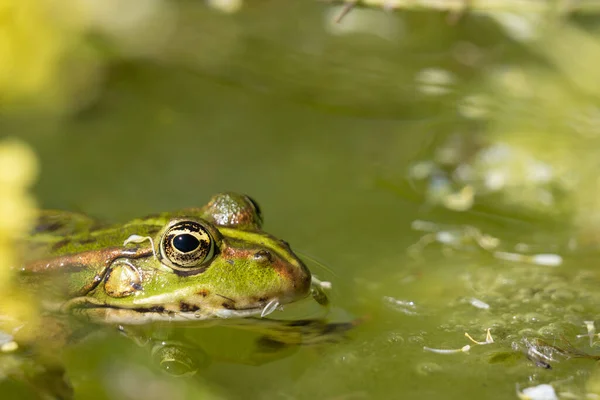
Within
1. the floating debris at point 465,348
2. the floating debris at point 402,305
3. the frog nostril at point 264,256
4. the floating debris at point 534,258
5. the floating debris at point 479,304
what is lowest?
the floating debris at point 465,348

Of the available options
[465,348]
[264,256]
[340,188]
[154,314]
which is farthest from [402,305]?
[340,188]

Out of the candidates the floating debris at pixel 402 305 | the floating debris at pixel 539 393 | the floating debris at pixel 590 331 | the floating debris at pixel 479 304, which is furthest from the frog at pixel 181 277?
the floating debris at pixel 590 331

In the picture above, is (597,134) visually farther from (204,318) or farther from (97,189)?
(97,189)

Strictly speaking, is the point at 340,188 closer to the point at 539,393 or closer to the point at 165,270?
the point at 165,270

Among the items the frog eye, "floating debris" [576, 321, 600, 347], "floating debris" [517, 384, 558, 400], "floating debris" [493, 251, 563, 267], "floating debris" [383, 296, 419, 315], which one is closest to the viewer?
"floating debris" [517, 384, 558, 400]

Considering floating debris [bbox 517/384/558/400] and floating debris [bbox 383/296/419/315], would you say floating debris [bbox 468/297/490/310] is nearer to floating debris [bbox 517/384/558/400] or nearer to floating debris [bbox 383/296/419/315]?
floating debris [bbox 383/296/419/315]

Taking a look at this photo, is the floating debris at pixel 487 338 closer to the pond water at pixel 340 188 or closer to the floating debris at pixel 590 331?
the pond water at pixel 340 188

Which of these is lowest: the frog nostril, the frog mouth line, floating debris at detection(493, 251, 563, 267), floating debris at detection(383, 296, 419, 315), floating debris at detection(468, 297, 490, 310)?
the frog mouth line

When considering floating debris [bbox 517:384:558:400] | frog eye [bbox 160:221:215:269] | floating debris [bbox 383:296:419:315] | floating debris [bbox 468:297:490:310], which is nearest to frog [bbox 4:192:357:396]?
frog eye [bbox 160:221:215:269]
